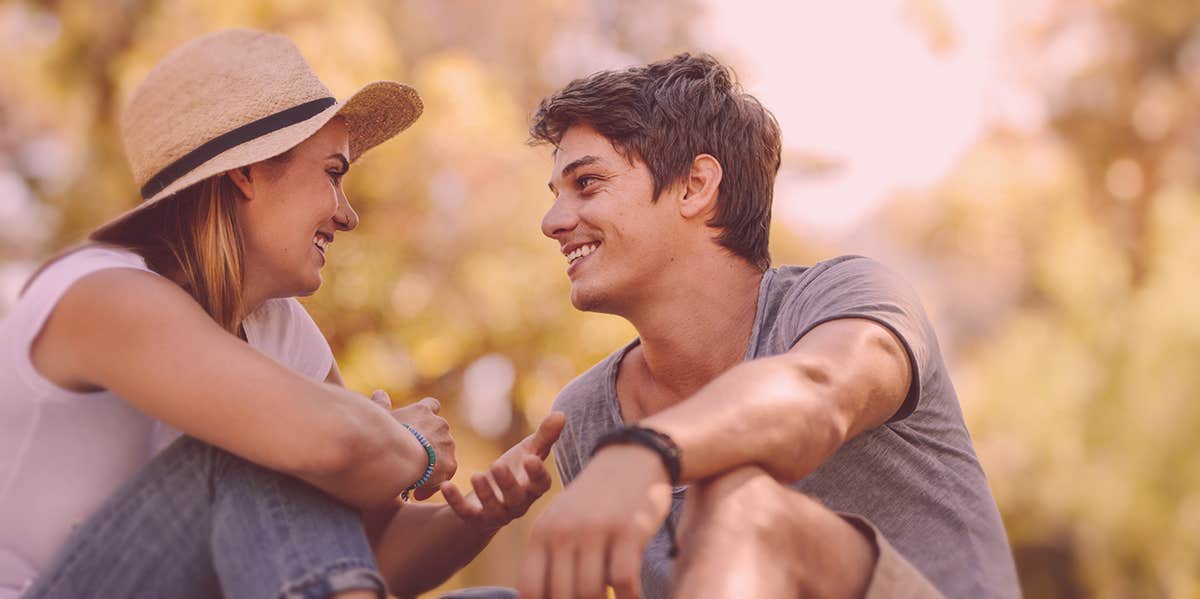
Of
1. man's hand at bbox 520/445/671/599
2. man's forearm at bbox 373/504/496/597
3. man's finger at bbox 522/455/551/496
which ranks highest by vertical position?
man's hand at bbox 520/445/671/599

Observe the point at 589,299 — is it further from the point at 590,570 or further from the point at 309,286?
the point at 590,570

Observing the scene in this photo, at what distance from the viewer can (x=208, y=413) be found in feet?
5.18

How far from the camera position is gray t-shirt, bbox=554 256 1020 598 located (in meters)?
1.85

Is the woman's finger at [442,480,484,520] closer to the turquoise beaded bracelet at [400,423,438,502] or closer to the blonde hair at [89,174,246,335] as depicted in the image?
the turquoise beaded bracelet at [400,423,438,502]

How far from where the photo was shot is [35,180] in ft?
27.5

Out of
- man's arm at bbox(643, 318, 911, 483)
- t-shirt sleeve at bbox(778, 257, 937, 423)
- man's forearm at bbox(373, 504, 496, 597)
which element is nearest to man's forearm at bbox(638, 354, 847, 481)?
man's arm at bbox(643, 318, 911, 483)

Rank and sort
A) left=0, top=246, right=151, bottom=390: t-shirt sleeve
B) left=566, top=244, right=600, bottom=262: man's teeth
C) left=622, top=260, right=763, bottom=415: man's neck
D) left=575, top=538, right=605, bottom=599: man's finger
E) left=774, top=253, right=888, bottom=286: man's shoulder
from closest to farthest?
left=575, top=538, right=605, bottom=599: man's finger, left=0, top=246, right=151, bottom=390: t-shirt sleeve, left=774, top=253, right=888, bottom=286: man's shoulder, left=622, top=260, right=763, bottom=415: man's neck, left=566, top=244, right=600, bottom=262: man's teeth

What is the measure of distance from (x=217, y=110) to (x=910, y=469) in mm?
1543

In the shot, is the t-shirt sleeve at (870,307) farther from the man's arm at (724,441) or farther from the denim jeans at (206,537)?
the denim jeans at (206,537)

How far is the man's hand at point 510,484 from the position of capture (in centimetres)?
194

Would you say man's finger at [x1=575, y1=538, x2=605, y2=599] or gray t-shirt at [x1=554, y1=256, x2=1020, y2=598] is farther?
gray t-shirt at [x1=554, y1=256, x2=1020, y2=598]

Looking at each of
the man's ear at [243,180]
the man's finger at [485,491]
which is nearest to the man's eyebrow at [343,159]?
the man's ear at [243,180]

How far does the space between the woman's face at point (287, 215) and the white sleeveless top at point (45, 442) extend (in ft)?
1.26

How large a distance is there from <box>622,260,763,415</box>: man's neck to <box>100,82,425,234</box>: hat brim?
78 centimetres
